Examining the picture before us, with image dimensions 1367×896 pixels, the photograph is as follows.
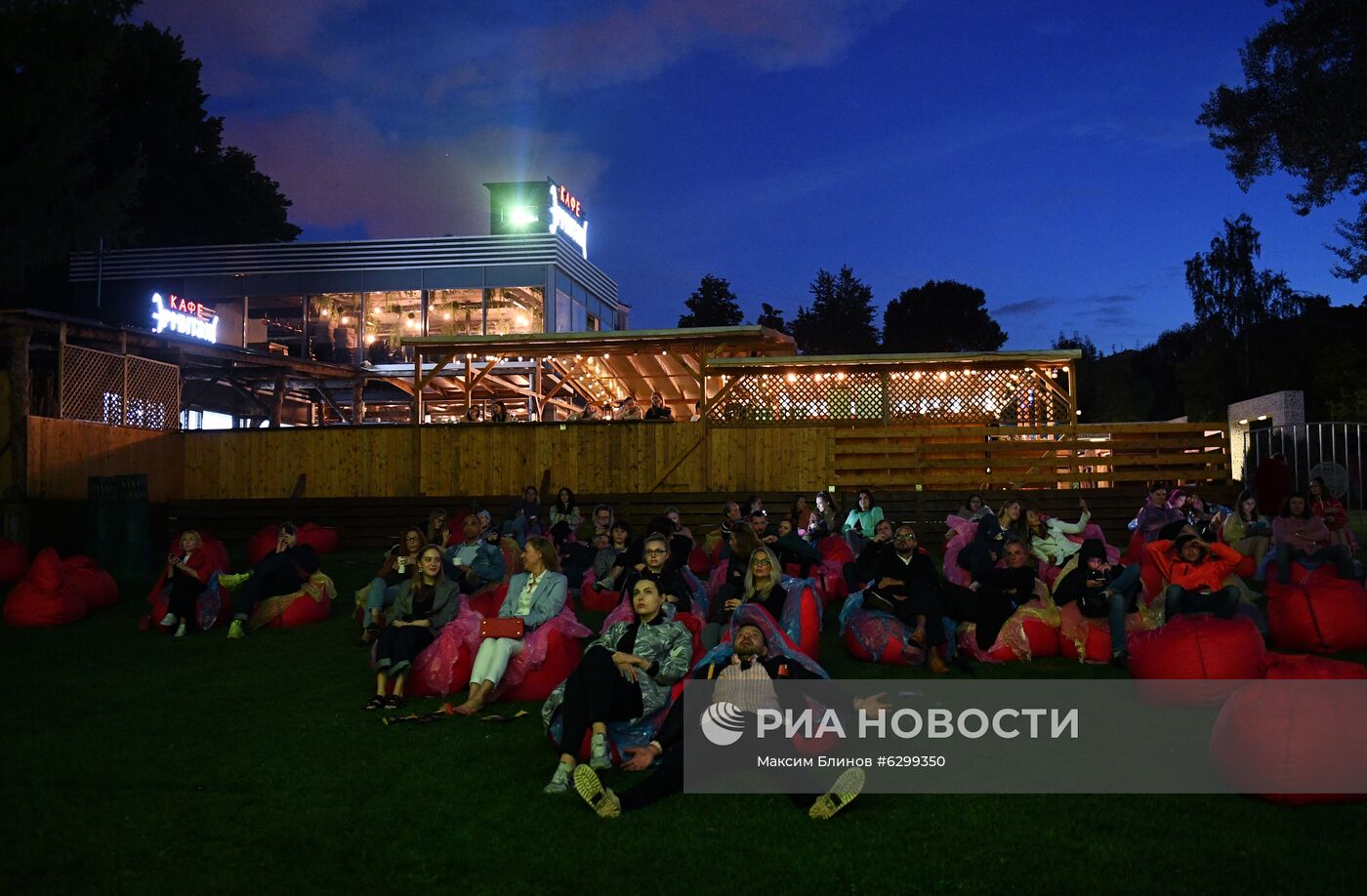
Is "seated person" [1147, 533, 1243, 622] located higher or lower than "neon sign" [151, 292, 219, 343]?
lower

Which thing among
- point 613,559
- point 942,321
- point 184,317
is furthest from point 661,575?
point 942,321

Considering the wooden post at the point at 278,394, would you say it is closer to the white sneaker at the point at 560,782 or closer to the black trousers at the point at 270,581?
the black trousers at the point at 270,581

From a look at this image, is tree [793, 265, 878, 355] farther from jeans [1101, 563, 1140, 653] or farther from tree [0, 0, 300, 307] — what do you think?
jeans [1101, 563, 1140, 653]

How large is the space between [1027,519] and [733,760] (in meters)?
6.00

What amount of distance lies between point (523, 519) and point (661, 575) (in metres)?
7.40

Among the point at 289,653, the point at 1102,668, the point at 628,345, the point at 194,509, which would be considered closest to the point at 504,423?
the point at 628,345

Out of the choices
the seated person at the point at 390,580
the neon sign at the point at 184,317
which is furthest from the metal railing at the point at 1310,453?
the neon sign at the point at 184,317

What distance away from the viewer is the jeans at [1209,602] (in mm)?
8031

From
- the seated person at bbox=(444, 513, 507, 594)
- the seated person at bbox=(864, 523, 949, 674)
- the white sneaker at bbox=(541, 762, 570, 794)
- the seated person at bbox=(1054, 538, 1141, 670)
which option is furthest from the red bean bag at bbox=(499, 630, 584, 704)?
the seated person at bbox=(1054, 538, 1141, 670)

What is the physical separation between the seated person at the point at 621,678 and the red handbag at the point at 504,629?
112 centimetres

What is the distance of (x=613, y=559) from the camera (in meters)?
12.3

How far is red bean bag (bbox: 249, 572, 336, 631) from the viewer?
11117 mm

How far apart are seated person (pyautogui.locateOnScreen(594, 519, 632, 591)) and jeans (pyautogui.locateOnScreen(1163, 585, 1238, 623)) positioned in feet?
17.6

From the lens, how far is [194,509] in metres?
19.5
